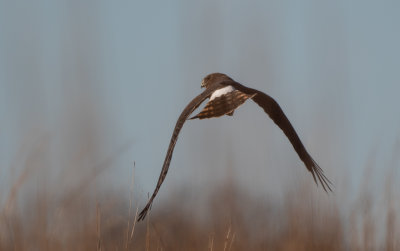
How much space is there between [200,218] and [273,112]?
1.54m

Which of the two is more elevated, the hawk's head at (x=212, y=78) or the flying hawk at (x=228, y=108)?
the hawk's head at (x=212, y=78)

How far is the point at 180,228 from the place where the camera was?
4055mm

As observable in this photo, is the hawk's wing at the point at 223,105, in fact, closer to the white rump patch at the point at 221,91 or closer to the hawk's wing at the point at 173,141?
the white rump patch at the point at 221,91

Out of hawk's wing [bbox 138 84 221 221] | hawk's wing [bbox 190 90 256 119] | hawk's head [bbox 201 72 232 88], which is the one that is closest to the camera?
hawk's wing [bbox 138 84 221 221]

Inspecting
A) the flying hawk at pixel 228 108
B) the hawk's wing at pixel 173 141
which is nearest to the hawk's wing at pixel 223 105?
the flying hawk at pixel 228 108

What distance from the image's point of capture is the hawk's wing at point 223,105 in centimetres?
207

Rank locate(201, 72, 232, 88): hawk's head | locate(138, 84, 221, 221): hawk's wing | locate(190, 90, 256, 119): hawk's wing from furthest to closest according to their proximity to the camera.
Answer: locate(201, 72, 232, 88): hawk's head, locate(190, 90, 256, 119): hawk's wing, locate(138, 84, 221, 221): hawk's wing

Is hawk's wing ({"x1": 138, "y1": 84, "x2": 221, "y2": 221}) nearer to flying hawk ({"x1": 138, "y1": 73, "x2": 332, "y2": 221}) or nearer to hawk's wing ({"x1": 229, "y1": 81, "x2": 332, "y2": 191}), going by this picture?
flying hawk ({"x1": 138, "y1": 73, "x2": 332, "y2": 221})

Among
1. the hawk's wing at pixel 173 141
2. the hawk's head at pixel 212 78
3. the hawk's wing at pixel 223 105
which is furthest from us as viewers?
the hawk's head at pixel 212 78

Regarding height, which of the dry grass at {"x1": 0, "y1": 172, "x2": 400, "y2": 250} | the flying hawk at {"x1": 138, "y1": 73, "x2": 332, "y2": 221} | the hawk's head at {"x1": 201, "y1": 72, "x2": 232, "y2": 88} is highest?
the hawk's head at {"x1": 201, "y1": 72, "x2": 232, "y2": 88}

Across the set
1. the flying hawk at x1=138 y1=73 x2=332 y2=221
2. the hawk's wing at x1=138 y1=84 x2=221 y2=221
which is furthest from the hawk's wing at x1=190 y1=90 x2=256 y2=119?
the hawk's wing at x1=138 y1=84 x2=221 y2=221

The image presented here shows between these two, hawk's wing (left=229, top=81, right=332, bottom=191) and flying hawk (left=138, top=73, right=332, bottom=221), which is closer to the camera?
flying hawk (left=138, top=73, right=332, bottom=221)

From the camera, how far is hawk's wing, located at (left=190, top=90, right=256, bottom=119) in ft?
6.80

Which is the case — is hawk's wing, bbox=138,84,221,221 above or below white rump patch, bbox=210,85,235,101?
below
